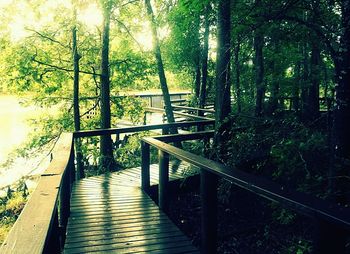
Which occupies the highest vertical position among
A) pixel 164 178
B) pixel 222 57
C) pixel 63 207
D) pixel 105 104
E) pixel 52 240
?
pixel 222 57

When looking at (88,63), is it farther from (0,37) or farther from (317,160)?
(317,160)

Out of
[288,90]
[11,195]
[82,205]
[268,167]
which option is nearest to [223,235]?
[268,167]

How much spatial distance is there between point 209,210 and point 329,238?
1490mm

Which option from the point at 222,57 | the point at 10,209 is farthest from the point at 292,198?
the point at 10,209

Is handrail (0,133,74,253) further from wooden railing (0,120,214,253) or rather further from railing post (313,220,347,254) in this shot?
railing post (313,220,347,254)

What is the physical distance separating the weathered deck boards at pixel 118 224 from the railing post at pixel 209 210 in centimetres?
24

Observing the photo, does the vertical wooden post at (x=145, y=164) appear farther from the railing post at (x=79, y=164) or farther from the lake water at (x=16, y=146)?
the lake water at (x=16, y=146)

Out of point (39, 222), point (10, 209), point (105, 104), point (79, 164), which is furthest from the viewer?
point (105, 104)

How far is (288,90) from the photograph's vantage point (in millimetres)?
11125

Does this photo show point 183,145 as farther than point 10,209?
Yes

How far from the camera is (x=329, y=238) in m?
1.82

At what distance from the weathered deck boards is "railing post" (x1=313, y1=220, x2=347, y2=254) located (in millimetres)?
1734

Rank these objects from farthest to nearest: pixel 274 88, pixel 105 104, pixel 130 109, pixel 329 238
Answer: pixel 130 109 → pixel 274 88 → pixel 105 104 → pixel 329 238

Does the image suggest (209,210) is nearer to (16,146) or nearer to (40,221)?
(40,221)
